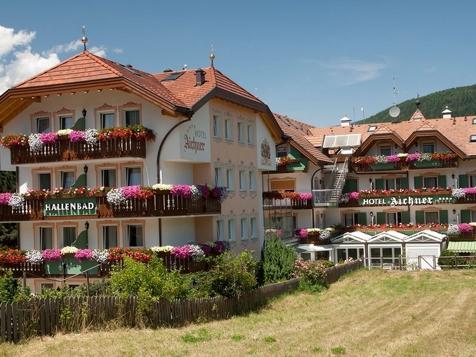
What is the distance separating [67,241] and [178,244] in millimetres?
4978

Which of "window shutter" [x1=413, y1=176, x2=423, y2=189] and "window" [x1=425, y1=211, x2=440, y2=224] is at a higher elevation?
"window shutter" [x1=413, y1=176, x2=423, y2=189]

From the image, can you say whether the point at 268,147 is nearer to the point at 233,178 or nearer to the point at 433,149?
the point at 233,178

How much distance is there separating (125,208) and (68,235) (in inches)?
171

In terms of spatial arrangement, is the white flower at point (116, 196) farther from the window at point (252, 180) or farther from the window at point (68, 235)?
the window at point (252, 180)

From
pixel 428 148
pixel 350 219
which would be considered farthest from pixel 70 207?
pixel 428 148

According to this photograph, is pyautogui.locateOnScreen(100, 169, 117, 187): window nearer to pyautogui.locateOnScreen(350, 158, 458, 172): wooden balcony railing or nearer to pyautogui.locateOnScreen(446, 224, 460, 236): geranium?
pyautogui.locateOnScreen(350, 158, 458, 172): wooden balcony railing

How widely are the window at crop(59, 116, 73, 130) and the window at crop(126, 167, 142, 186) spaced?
3.37 m

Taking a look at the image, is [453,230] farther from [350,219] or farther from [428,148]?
[350,219]

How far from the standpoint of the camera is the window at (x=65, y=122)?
32406 millimetres

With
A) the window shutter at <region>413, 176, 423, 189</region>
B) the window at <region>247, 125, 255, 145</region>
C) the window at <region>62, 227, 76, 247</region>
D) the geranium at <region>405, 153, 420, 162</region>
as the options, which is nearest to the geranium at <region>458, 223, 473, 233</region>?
the window shutter at <region>413, 176, 423, 189</region>

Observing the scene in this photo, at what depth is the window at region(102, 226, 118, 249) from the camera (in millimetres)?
31844

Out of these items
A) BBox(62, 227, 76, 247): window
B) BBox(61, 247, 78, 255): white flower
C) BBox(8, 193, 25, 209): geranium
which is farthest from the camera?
BBox(62, 227, 76, 247): window

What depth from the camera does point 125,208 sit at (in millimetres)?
29797

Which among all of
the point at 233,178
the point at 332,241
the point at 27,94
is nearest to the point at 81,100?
the point at 27,94
